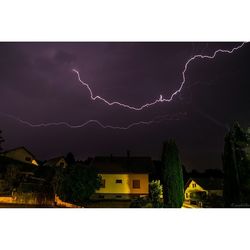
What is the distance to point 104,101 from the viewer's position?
364 inches

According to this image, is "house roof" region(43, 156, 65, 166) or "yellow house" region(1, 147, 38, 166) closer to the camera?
"house roof" region(43, 156, 65, 166)

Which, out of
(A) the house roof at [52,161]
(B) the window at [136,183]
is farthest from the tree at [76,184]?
(B) the window at [136,183]

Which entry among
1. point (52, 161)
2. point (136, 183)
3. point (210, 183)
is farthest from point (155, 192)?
point (52, 161)

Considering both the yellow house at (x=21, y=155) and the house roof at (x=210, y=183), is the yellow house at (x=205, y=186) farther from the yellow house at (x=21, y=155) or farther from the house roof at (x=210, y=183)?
the yellow house at (x=21, y=155)

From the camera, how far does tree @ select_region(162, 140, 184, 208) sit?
8914 mm

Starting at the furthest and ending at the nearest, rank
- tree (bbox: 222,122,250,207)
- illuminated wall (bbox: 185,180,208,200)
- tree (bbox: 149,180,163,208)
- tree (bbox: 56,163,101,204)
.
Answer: illuminated wall (bbox: 185,180,208,200) < tree (bbox: 149,180,163,208) < tree (bbox: 222,122,250,207) < tree (bbox: 56,163,101,204)

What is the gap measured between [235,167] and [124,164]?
12.0 feet

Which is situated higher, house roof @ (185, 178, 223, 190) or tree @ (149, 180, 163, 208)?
house roof @ (185, 178, 223, 190)

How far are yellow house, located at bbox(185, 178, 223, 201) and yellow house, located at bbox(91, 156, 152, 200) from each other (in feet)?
4.31

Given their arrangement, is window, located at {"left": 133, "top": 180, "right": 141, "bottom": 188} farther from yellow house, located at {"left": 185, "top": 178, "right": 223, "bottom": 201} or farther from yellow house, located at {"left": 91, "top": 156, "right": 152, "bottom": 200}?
yellow house, located at {"left": 185, "top": 178, "right": 223, "bottom": 201}

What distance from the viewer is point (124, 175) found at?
11.1m

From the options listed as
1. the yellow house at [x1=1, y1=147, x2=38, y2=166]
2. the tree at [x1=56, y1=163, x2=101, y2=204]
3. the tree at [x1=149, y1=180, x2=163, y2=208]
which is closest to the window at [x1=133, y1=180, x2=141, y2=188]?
the tree at [x1=149, y1=180, x2=163, y2=208]

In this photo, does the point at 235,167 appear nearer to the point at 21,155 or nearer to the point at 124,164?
the point at 124,164
